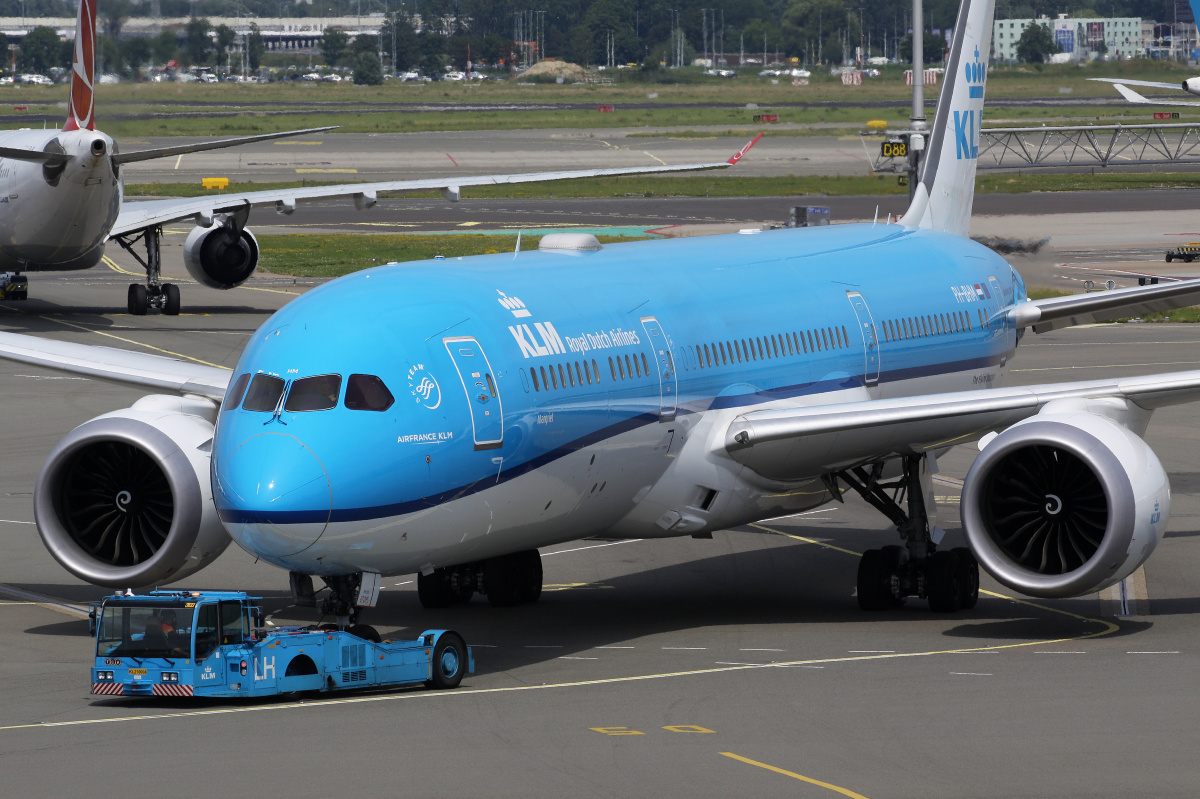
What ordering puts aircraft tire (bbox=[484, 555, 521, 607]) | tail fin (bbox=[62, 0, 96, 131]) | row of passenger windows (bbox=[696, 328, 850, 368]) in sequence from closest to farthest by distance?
row of passenger windows (bbox=[696, 328, 850, 368]) → aircraft tire (bbox=[484, 555, 521, 607]) → tail fin (bbox=[62, 0, 96, 131])

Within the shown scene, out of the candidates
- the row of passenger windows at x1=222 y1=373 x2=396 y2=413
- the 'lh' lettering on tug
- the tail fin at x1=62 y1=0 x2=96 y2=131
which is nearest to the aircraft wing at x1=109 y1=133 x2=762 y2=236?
the tail fin at x1=62 y1=0 x2=96 y2=131

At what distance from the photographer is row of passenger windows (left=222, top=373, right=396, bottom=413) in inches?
697

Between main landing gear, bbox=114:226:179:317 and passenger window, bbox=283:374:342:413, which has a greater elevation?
passenger window, bbox=283:374:342:413

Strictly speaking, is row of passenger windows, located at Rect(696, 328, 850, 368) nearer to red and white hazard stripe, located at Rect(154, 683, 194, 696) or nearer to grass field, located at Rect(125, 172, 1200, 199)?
red and white hazard stripe, located at Rect(154, 683, 194, 696)

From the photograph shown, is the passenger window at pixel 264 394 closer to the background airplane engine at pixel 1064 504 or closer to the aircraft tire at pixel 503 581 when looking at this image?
the aircraft tire at pixel 503 581

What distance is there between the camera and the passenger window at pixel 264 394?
17.8 meters

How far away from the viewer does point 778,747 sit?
1578 cm

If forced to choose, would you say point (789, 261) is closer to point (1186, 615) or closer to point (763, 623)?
point (763, 623)

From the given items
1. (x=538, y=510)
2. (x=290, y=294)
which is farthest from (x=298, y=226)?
(x=538, y=510)

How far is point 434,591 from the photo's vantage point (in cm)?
2388

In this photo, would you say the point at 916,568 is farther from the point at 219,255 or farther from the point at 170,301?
the point at 170,301

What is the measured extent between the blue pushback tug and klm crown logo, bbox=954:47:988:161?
61.7ft

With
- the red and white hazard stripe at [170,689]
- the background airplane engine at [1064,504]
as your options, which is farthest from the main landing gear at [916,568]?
the red and white hazard stripe at [170,689]

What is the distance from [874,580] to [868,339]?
12.5ft
